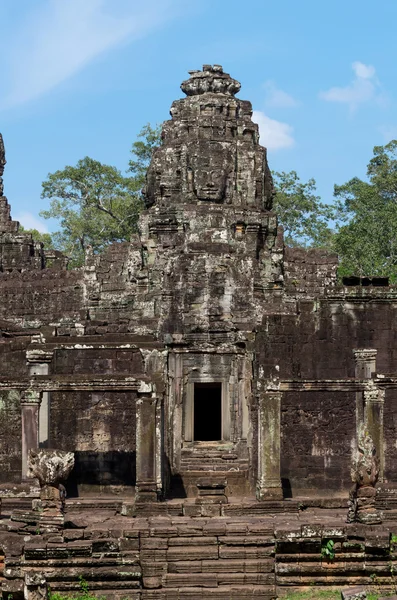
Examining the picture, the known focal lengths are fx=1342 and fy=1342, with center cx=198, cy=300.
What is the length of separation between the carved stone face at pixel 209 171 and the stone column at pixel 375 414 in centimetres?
857

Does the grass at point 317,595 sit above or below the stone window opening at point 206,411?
below

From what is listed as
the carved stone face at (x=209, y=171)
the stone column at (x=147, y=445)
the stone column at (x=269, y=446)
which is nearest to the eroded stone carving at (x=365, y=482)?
the stone column at (x=269, y=446)

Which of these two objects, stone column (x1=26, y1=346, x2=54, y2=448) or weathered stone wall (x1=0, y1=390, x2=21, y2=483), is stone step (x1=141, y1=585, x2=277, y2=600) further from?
weathered stone wall (x1=0, y1=390, x2=21, y2=483)

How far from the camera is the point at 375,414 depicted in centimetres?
2361

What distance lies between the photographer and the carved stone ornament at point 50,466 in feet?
67.2

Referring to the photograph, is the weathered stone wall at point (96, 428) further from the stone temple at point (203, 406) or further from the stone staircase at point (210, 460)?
the stone staircase at point (210, 460)

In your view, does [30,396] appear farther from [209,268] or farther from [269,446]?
[209,268]

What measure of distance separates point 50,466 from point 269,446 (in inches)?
184

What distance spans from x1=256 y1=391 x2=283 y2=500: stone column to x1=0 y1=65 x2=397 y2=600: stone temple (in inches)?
1.0

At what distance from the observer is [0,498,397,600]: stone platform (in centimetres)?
1920

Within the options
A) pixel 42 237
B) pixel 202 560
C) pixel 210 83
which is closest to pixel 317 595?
pixel 202 560

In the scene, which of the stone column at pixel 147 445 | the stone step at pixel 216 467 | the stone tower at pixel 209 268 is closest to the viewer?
the stone column at pixel 147 445

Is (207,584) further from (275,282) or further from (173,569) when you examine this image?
(275,282)

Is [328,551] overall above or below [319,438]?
below
